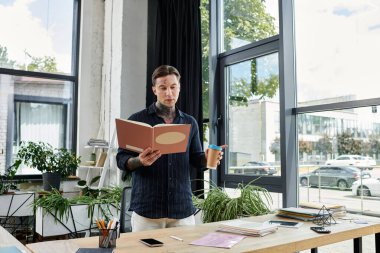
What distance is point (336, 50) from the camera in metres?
3.12

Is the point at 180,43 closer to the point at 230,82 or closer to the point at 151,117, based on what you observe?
the point at 230,82

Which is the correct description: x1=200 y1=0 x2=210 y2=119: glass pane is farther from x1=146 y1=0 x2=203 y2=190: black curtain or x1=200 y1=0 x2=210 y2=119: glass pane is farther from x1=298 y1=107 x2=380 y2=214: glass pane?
x1=298 y1=107 x2=380 y2=214: glass pane

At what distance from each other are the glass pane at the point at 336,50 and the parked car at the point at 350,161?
450 millimetres

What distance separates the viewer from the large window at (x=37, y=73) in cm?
466

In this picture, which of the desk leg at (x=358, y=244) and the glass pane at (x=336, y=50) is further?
the glass pane at (x=336, y=50)

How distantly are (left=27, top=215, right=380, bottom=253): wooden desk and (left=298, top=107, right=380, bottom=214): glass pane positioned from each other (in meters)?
0.87

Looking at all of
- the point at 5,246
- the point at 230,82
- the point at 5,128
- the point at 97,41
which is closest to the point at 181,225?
the point at 5,246

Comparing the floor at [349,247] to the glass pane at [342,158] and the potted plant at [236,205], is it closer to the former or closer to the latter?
the glass pane at [342,158]

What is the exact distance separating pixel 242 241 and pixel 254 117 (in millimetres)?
2309

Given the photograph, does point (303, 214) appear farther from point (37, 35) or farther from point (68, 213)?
point (37, 35)

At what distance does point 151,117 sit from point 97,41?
10.7 feet

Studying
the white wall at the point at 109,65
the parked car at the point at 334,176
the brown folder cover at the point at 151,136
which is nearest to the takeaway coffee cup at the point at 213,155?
the brown folder cover at the point at 151,136

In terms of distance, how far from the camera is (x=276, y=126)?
11.6ft

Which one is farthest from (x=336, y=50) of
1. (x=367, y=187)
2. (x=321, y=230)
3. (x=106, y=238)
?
(x=106, y=238)
